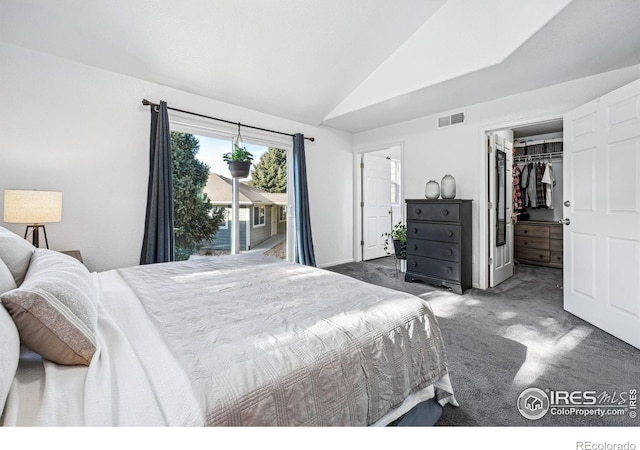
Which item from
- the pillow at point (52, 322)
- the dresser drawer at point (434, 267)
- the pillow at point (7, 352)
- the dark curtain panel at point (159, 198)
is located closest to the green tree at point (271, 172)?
the dark curtain panel at point (159, 198)

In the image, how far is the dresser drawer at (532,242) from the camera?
4.81m

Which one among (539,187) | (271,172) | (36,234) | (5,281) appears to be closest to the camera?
(5,281)

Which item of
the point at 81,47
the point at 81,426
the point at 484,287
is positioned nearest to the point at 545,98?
the point at 484,287

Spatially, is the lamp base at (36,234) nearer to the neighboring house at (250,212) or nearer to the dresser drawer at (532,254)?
the neighboring house at (250,212)

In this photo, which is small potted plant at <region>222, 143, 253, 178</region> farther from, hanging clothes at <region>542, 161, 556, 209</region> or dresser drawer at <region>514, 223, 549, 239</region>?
hanging clothes at <region>542, 161, 556, 209</region>

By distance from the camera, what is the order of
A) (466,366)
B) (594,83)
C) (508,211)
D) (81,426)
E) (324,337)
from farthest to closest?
1. (508,211)
2. (594,83)
3. (466,366)
4. (324,337)
5. (81,426)

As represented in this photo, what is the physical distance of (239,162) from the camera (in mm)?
3363

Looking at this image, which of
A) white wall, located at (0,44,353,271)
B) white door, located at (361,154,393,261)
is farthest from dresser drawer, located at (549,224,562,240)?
white wall, located at (0,44,353,271)

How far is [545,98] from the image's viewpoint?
10.3ft

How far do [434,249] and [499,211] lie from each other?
3.69ft

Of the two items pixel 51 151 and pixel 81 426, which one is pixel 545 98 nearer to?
pixel 81 426

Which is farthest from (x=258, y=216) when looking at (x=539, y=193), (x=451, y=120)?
(x=539, y=193)

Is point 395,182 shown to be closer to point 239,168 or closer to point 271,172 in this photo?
point 271,172
